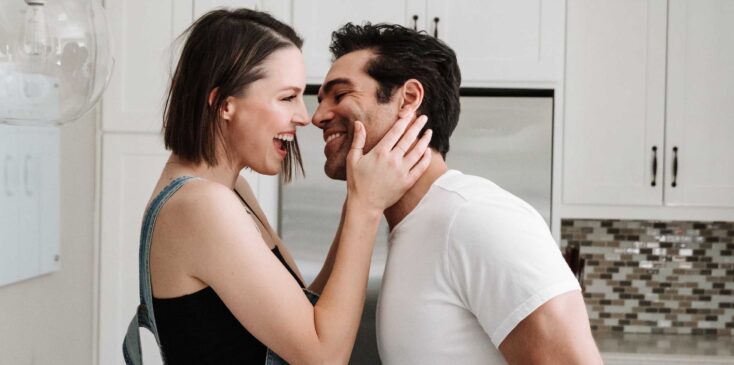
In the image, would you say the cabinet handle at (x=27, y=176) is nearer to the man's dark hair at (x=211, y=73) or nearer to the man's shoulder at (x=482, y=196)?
the man's dark hair at (x=211, y=73)

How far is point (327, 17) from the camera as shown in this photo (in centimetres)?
284

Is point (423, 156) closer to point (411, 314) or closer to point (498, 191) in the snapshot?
point (498, 191)

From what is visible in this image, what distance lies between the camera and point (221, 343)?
4.40 feet

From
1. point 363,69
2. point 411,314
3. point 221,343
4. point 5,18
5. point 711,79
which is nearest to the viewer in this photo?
point 5,18

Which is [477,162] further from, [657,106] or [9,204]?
[9,204]

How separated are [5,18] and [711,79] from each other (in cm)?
275

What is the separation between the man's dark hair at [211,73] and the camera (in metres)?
1.36

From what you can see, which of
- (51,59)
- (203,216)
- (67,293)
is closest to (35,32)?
(51,59)

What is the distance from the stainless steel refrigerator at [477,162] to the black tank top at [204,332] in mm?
1415

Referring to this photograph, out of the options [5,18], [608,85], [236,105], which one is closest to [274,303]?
[236,105]

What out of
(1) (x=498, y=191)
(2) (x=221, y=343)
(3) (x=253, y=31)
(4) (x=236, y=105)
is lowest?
(2) (x=221, y=343)

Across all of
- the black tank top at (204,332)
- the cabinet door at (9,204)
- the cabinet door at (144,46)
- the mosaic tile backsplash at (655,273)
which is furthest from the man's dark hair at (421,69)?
the mosaic tile backsplash at (655,273)

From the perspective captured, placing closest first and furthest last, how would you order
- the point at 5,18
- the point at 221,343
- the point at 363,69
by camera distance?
the point at 5,18 → the point at 221,343 → the point at 363,69

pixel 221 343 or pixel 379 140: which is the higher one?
pixel 379 140
